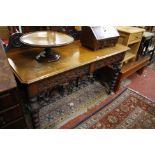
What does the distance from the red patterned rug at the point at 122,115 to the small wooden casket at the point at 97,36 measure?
0.82 m

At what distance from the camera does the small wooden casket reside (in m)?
1.50

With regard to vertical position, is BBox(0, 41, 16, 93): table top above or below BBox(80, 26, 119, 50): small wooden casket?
below

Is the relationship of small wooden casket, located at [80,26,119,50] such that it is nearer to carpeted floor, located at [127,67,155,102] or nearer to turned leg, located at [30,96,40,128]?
turned leg, located at [30,96,40,128]

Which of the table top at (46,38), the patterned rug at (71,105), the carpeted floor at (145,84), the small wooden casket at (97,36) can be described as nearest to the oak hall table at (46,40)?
the table top at (46,38)

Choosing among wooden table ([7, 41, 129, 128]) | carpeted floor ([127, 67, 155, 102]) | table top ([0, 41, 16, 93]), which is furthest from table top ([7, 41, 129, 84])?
carpeted floor ([127, 67, 155, 102])

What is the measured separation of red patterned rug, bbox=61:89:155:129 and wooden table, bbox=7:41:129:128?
0.63 metres

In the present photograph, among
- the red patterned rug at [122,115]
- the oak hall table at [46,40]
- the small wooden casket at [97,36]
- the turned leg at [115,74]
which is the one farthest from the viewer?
Result: the turned leg at [115,74]

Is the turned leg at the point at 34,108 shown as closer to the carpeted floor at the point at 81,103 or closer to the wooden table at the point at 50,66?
the wooden table at the point at 50,66

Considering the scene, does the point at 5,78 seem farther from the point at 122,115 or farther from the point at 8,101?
the point at 122,115

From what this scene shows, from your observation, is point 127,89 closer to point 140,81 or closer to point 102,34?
point 140,81

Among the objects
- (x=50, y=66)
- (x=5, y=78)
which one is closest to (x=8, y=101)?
(x=5, y=78)

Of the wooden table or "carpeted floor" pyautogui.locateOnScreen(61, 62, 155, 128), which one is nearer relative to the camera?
the wooden table

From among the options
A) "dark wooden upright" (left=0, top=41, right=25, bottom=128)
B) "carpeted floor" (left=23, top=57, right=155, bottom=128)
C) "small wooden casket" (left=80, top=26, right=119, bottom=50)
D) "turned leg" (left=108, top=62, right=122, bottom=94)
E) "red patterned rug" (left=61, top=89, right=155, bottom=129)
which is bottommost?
"red patterned rug" (left=61, top=89, right=155, bottom=129)

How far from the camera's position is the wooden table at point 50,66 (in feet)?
3.53
